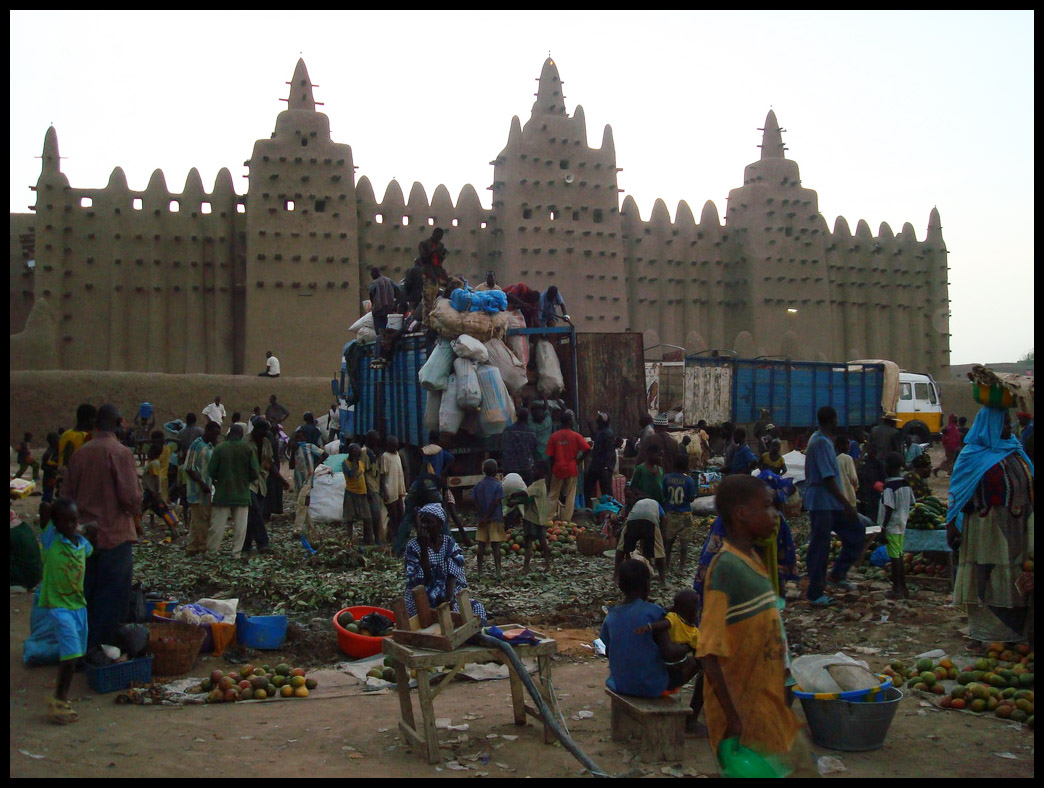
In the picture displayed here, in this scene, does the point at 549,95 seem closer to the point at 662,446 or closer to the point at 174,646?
the point at 662,446

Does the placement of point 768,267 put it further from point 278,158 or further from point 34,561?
point 34,561

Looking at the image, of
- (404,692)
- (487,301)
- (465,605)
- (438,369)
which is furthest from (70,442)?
(465,605)

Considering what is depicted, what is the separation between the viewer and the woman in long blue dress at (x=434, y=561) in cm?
686

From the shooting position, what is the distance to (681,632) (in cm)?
564

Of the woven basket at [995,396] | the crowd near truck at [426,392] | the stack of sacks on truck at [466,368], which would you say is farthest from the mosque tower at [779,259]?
the woven basket at [995,396]

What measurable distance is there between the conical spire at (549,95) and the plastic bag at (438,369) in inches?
983

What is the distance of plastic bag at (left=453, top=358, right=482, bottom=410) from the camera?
12906 mm

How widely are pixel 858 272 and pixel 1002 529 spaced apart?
37617 millimetres

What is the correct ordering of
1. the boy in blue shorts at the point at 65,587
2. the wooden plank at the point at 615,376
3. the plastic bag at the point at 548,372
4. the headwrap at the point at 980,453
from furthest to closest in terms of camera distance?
the wooden plank at the point at 615,376
the plastic bag at the point at 548,372
the headwrap at the point at 980,453
the boy in blue shorts at the point at 65,587

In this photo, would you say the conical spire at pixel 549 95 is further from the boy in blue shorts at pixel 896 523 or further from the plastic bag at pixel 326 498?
the boy in blue shorts at pixel 896 523

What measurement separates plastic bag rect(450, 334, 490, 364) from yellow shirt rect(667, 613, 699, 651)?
7706 mm

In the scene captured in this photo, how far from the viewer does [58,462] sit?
45.0 ft

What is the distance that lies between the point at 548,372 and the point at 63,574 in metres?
8.93

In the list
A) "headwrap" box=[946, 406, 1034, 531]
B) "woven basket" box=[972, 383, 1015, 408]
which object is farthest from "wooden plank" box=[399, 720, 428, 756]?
"woven basket" box=[972, 383, 1015, 408]
